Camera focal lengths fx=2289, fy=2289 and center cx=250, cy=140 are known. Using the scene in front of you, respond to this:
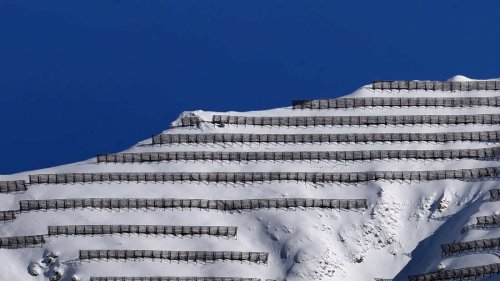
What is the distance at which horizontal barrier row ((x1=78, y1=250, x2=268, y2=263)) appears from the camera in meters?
191

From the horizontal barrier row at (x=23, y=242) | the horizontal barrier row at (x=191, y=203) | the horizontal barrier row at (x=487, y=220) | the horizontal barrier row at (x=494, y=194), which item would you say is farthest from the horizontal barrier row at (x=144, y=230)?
the horizontal barrier row at (x=494, y=194)

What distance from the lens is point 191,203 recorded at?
198m

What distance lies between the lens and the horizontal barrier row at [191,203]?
19700 centimetres

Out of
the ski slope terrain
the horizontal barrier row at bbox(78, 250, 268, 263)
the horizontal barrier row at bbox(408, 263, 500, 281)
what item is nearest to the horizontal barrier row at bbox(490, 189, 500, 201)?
the ski slope terrain

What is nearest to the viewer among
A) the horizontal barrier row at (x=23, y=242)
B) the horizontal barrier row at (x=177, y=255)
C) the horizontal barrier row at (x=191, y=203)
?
the horizontal barrier row at (x=177, y=255)

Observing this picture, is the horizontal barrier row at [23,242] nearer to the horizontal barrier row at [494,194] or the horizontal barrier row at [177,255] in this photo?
the horizontal barrier row at [177,255]

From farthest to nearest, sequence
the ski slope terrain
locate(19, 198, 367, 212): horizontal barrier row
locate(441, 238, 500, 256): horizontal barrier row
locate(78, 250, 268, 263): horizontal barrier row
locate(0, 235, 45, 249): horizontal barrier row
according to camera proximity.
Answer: locate(19, 198, 367, 212): horizontal barrier row, locate(0, 235, 45, 249): horizontal barrier row, locate(78, 250, 268, 263): horizontal barrier row, the ski slope terrain, locate(441, 238, 500, 256): horizontal barrier row

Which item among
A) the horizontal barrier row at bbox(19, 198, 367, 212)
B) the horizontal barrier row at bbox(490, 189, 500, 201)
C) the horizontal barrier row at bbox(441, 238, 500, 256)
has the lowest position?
the horizontal barrier row at bbox(441, 238, 500, 256)

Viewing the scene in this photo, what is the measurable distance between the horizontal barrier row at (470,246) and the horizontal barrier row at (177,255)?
1530 centimetres

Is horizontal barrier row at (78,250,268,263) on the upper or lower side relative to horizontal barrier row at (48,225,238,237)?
lower

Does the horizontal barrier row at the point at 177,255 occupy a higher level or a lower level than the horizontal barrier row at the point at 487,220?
lower

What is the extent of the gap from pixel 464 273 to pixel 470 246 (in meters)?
4.12

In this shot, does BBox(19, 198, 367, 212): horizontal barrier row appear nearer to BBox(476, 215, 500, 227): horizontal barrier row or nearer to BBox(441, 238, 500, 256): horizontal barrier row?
BBox(441, 238, 500, 256): horizontal barrier row

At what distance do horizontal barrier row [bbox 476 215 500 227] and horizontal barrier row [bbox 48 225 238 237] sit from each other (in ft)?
67.9
